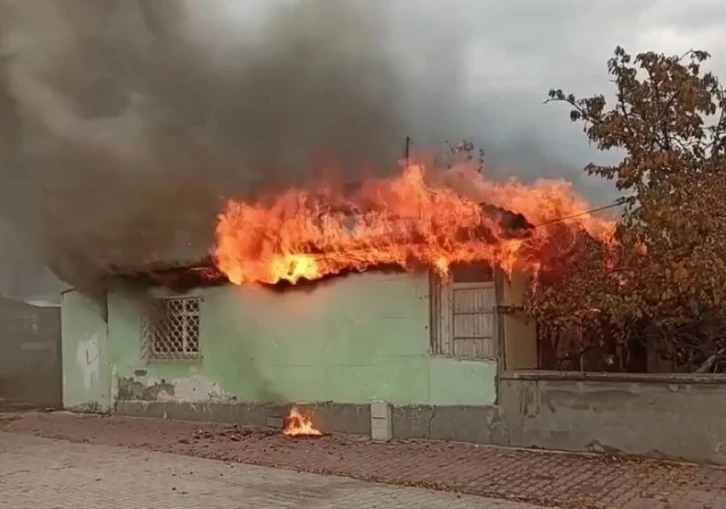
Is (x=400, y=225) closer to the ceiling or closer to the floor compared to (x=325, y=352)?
closer to the ceiling

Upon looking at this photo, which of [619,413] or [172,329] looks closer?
[619,413]

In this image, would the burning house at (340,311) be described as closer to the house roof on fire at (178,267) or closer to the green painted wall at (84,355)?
the house roof on fire at (178,267)

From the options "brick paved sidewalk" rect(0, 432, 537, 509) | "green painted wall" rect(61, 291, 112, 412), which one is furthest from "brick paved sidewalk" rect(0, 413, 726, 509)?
"green painted wall" rect(61, 291, 112, 412)

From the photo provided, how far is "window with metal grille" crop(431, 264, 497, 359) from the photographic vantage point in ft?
35.6

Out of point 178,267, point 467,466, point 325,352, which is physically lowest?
point 467,466

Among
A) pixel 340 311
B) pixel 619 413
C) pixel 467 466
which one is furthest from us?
pixel 340 311

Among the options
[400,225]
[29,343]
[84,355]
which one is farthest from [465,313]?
[29,343]

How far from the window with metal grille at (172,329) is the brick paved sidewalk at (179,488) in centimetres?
353

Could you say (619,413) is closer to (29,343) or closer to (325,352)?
(325,352)

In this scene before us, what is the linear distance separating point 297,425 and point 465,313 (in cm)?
309

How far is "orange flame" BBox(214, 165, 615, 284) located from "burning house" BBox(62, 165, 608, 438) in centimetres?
2

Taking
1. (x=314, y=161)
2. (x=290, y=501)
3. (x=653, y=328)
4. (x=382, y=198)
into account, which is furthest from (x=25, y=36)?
(x=653, y=328)

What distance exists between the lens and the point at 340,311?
39.6ft

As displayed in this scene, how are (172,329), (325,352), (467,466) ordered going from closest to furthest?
1. (467,466)
2. (325,352)
3. (172,329)
